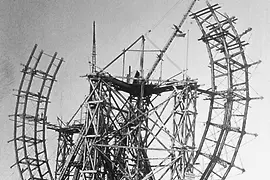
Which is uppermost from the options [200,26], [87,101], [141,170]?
[200,26]

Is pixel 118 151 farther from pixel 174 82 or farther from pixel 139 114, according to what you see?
pixel 174 82

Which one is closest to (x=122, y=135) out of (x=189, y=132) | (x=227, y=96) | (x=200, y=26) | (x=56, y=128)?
(x=189, y=132)

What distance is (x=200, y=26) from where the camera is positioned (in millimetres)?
40438

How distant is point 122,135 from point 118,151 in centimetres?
195

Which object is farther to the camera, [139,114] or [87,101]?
[139,114]

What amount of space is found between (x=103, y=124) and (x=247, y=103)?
498 inches

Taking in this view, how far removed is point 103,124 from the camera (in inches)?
1380

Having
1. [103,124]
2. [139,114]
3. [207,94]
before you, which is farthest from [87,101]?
[207,94]

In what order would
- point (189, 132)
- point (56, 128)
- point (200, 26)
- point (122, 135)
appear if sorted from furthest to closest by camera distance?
point (56, 128)
point (200, 26)
point (122, 135)
point (189, 132)

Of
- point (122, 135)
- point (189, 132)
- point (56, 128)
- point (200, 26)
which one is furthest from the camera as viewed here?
point (56, 128)

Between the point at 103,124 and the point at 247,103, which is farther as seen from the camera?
the point at 247,103

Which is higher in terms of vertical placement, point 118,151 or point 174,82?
point 174,82

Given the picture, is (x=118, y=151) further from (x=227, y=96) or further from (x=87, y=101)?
(x=227, y=96)

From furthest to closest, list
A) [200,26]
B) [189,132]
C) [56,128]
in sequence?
[56,128], [200,26], [189,132]
